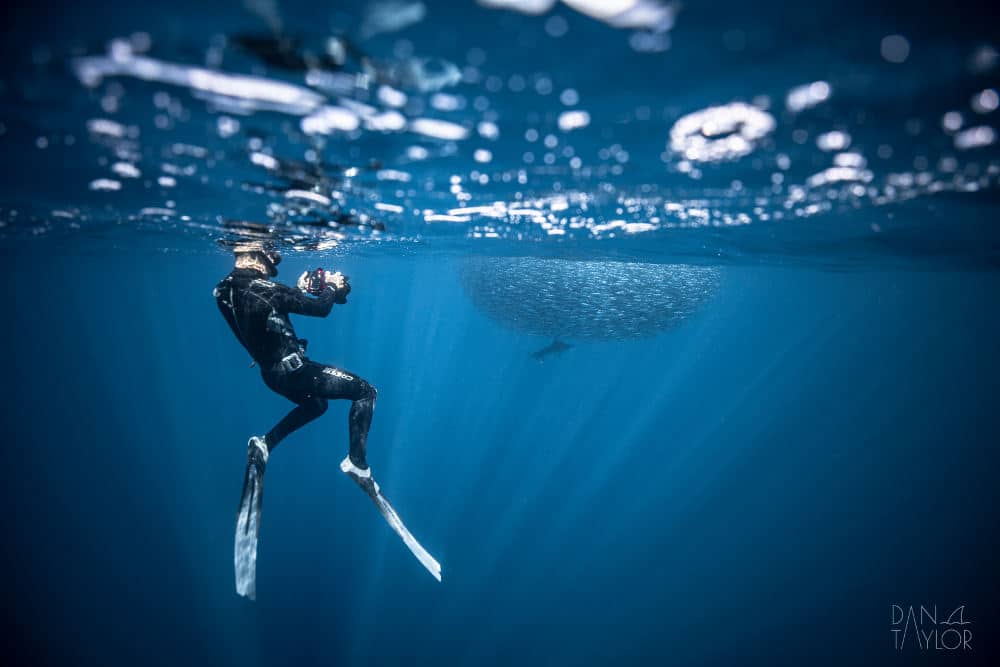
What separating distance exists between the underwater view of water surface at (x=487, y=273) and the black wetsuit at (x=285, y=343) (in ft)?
0.16

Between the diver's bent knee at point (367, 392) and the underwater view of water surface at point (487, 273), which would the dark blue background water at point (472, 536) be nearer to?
the underwater view of water surface at point (487, 273)

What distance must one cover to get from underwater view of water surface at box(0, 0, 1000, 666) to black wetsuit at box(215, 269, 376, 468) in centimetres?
5

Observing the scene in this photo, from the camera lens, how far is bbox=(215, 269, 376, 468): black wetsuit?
6.20 m

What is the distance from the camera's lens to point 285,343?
20.7 feet

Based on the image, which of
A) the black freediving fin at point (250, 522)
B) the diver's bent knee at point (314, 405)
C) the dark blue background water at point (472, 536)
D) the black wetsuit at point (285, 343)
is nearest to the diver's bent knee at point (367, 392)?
the black wetsuit at point (285, 343)

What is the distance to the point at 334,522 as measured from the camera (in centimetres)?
2570

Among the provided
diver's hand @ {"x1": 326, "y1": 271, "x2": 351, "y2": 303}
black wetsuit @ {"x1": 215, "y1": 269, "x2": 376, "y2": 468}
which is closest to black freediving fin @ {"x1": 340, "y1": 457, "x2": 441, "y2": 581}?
black wetsuit @ {"x1": 215, "y1": 269, "x2": 376, "y2": 468}

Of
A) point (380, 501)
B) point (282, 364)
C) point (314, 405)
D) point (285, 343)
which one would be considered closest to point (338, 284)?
point (285, 343)

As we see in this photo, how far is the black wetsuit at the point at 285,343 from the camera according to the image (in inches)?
244

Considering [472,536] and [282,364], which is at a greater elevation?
[282,364]

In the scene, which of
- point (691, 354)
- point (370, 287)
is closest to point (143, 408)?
point (370, 287)

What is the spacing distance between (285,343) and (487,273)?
52.7 ft

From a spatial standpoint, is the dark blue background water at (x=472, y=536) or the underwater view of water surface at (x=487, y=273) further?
the dark blue background water at (x=472, y=536)

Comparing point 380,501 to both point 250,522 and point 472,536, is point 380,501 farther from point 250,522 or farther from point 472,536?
point 472,536
